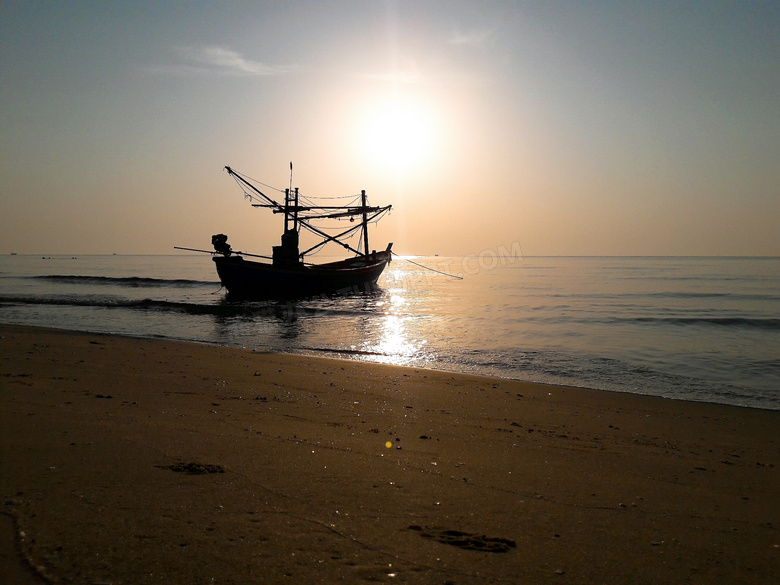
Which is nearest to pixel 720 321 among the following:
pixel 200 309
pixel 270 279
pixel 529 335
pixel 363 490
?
pixel 529 335

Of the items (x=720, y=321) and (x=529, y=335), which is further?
(x=720, y=321)

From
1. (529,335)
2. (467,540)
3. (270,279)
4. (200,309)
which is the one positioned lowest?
(529,335)

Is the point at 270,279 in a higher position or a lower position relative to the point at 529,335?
higher

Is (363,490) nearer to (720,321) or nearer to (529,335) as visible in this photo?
(529,335)

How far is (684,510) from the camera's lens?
375 cm

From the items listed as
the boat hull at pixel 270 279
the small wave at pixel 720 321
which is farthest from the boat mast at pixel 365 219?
the small wave at pixel 720 321

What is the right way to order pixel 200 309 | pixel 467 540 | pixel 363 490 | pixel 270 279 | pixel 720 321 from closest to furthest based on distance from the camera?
pixel 467 540
pixel 363 490
pixel 720 321
pixel 200 309
pixel 270 279

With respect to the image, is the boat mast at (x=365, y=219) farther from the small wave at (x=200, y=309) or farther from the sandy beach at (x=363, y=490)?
the sandy beach at (x=363, y=490)

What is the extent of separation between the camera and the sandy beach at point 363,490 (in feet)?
8.51

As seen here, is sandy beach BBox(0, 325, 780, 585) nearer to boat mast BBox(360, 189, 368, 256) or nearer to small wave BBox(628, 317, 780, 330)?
small wave BBox(628, 317, 780, 330)

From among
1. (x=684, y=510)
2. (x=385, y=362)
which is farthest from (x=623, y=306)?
(x=684, y=510)

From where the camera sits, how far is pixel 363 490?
3600mm

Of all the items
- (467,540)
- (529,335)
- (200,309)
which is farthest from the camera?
(200,309)

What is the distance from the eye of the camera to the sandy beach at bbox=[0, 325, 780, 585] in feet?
8.51
